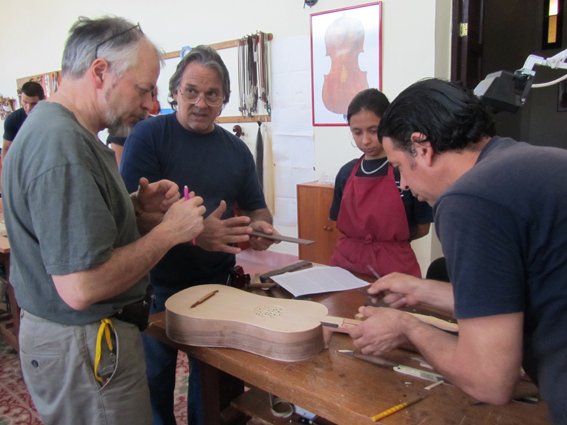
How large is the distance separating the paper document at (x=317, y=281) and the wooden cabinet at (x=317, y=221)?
157 cm

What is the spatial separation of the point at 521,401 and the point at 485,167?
0.54 meters

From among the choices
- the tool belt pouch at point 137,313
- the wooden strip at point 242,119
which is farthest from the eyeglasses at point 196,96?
the wooden strip at point 242,119

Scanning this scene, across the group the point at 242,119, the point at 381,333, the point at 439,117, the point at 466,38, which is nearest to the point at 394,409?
the point at 381,333

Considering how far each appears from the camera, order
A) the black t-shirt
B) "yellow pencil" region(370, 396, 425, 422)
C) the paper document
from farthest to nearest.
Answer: the black t-shirt < the paper document < "yellow pencil" region(370, 396, 425, 422)

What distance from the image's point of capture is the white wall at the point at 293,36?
3.12 meters

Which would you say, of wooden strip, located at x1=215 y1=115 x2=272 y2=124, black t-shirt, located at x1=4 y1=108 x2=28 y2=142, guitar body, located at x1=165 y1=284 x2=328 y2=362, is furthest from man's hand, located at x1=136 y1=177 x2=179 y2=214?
black t-shirt, located at x1=4 y1=108 x2=28 y2=142

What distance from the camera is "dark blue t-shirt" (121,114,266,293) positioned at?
1.82 metres

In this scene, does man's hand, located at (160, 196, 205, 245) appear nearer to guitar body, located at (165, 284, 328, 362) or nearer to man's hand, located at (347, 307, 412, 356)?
guitar body, located at (165, 284, 328, 362)

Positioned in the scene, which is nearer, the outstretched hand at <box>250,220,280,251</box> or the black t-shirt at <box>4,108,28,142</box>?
the outstretched hand at <box>250,220,280,251</box>

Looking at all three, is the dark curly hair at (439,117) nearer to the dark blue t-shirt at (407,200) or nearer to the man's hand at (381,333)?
the man's hand at (381,333)

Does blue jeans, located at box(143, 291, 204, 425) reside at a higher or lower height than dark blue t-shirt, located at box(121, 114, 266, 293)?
lower

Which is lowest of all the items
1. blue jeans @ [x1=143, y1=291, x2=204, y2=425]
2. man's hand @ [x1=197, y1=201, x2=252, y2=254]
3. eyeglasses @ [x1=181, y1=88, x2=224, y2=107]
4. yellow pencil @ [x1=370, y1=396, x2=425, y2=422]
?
blue jeans @ [x1=143, y1=291, x2=204, y2=425]

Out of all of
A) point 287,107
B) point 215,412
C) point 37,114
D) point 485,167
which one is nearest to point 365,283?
point 215,412

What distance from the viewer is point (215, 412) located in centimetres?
162
